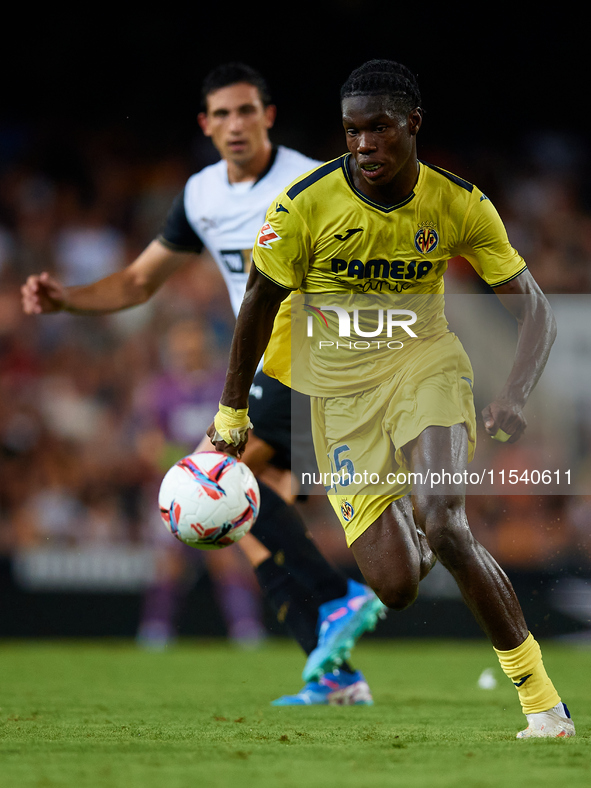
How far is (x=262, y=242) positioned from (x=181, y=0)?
9.23 metres

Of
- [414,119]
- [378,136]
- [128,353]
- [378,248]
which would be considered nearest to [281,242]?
[378,248]

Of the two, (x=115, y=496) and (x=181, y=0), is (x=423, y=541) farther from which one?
(x=181, y=0)

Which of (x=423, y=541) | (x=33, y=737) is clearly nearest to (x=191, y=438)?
(x=423, y=541)

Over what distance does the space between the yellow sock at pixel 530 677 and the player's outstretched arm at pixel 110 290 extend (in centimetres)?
293

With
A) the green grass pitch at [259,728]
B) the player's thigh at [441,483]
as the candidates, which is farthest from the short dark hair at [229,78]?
the green grass pitch at [259,728]

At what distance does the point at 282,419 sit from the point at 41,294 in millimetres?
1377

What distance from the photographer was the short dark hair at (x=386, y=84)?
388cm

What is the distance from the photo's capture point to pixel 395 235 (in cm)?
408

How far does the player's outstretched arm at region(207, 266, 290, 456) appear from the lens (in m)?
4.07

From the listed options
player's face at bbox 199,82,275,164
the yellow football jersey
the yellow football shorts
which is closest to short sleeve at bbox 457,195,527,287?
the yellow football jersey

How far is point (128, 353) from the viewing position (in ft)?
36.2

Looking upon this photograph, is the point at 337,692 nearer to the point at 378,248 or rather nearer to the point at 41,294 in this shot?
the point at 378,248

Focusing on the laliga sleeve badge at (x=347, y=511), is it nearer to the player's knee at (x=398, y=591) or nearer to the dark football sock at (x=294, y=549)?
the player's knee at (x=398, y=591)

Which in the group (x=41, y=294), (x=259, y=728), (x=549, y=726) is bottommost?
(x=259, y=728)
